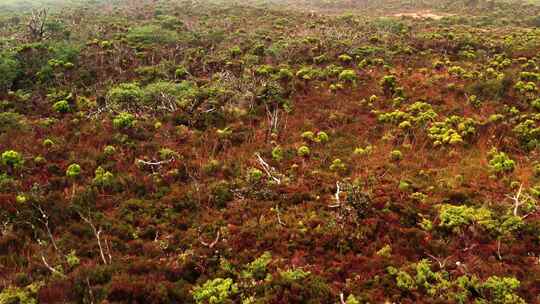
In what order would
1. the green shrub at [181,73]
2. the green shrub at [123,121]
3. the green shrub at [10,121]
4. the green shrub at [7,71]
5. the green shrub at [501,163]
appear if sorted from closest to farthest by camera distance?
the green shrub at [501,163]
the green shrub at [10,121]
the green shrub at [123,121]
the green shrub at [7,71]
the green shrub at [181,73]

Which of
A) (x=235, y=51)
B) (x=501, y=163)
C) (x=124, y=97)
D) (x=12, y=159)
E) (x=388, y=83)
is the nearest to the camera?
(x=12, y=159)

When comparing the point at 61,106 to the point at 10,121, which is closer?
the point at 10,121

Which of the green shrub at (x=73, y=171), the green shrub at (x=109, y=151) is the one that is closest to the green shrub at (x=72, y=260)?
the green shrub at (x=73, y=171)

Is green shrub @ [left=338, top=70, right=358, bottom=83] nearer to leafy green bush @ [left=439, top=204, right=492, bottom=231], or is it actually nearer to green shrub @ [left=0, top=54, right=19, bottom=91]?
leafy green bush @ [left=439, top=204, right=492, bottom=231]

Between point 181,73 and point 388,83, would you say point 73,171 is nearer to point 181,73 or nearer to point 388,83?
point 181,73

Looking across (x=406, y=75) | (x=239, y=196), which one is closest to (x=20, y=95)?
(x=239, y=196)

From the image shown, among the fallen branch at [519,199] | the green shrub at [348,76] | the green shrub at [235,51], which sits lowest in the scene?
the fallen branch at [519,199]

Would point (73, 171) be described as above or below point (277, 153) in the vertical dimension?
above

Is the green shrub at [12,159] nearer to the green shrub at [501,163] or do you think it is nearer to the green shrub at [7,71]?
the green shrub at [7,71]

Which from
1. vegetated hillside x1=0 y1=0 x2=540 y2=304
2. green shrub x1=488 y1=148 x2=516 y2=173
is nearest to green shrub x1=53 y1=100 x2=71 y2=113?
vegetated hillside x1=0 y1=0 x2=540 y2=304

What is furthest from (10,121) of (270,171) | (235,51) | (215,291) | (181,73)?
(235,51)
